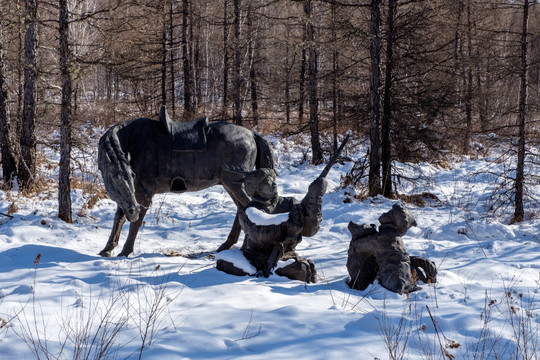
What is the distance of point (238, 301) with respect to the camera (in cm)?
435

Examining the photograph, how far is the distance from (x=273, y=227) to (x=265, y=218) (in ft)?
0.46

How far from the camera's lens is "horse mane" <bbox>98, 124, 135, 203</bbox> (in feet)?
17.8

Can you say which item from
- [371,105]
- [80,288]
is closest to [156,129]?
[80,288]

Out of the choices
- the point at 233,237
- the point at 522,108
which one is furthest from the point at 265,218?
the point at 522,108

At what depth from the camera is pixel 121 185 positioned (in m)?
5.40

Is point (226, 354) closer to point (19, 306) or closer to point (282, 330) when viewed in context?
point (282, 330)

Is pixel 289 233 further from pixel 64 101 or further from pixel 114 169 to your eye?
pixel 64 101

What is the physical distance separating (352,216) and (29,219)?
5926mm

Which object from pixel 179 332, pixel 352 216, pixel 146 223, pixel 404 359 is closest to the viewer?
pixel 404 359

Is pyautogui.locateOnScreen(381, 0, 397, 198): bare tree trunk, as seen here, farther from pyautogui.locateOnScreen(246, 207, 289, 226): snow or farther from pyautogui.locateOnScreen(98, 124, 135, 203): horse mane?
pyautogui.locateOnScreen(98, 124, 135, 203): horse mane

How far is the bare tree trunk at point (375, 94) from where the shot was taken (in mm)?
10234

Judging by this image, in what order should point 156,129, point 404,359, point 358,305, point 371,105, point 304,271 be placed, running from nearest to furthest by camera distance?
point 404,359, point 358,305, point 304,271, point 156,129, point 371,105

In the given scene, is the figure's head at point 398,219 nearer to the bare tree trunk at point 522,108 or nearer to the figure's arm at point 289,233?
the figure's arm at point 289,233

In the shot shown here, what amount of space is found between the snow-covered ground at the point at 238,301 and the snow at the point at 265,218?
642 mm
